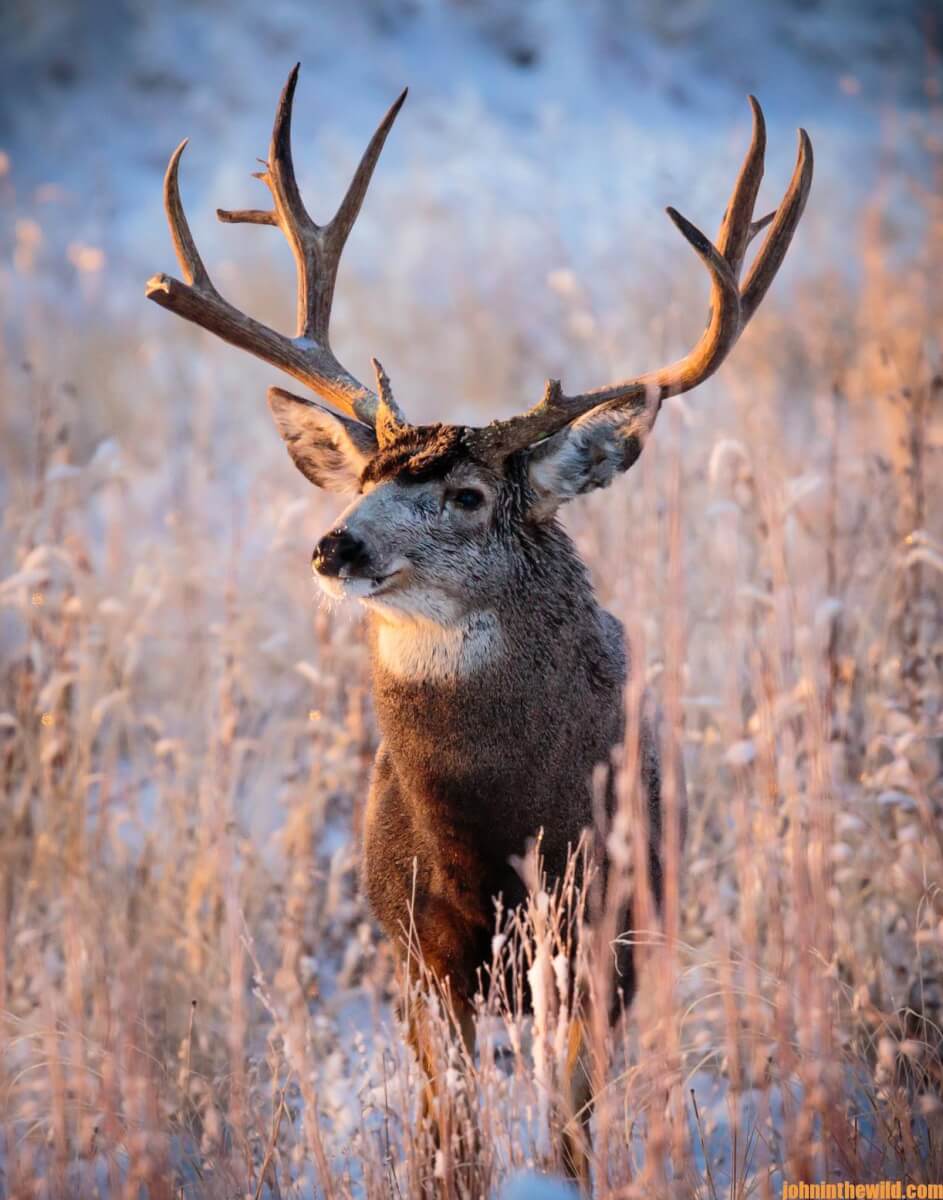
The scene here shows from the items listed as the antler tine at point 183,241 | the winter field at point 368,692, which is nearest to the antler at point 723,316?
the winter field at point 368,692

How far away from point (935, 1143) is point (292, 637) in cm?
485

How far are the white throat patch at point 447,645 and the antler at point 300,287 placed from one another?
24.8 inches

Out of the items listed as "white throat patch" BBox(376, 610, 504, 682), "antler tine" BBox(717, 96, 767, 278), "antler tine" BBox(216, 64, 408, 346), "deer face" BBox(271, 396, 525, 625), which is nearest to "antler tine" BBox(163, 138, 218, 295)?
"antler tine" BBox(216, 64, 408, 346)

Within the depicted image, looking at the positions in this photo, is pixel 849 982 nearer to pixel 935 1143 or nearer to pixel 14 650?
pixel 935 1143

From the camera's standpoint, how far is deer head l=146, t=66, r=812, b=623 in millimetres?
3156

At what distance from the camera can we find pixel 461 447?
3367mm

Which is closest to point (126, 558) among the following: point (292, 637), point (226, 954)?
point (292, 637)

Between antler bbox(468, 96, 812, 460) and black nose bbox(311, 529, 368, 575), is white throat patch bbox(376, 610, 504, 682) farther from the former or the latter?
antler bbox(468, 96, 812, 460)

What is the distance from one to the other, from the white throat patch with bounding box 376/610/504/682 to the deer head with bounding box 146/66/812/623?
0.13 ft

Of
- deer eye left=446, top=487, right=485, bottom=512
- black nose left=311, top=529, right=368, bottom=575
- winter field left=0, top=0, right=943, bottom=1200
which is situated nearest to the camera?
winter field left=0, top=0, right=943, bottom=1200

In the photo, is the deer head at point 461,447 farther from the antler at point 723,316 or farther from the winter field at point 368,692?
the winter field at point 368,692

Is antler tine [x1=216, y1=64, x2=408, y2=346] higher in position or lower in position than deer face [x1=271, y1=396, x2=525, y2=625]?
higher

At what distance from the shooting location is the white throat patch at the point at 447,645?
3197 mm

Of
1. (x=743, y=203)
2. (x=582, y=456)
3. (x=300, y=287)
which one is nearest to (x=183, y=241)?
(x=300, y=287)
